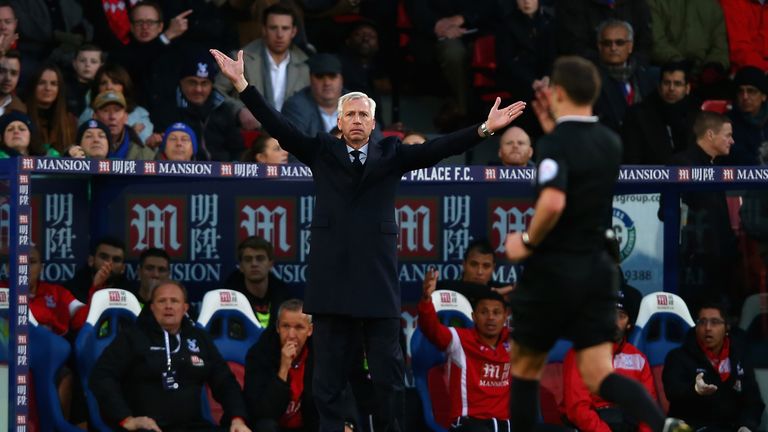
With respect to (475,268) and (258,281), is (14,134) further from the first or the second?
(475,268)

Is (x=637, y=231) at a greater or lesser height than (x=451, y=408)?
greater

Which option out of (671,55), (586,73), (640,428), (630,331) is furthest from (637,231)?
(586,73)

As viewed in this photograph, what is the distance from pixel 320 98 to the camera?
43.5 ft

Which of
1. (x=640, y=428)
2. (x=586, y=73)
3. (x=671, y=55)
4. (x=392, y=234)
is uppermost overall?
(x=671, y=55)

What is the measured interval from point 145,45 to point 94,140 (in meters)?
2.33

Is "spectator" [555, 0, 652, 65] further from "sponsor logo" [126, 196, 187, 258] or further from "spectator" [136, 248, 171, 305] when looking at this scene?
"spectator" [136, 248, 171, 305]

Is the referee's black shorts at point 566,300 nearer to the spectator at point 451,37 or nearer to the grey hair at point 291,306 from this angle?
the grey hair at point 291,306

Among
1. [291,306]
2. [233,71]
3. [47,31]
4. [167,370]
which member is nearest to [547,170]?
[233,71]

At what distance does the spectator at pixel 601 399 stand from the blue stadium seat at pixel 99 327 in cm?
277

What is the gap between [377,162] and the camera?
908cm

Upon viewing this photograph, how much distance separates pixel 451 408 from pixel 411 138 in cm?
202

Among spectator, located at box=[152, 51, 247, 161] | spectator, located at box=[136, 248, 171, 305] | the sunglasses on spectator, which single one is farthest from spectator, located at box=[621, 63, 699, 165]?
spectator, located at box=[136, 248, 171, 305]

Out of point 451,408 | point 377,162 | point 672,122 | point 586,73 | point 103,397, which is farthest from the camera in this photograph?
point 672,122

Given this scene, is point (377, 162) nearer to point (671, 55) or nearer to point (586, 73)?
point (586, 73)
